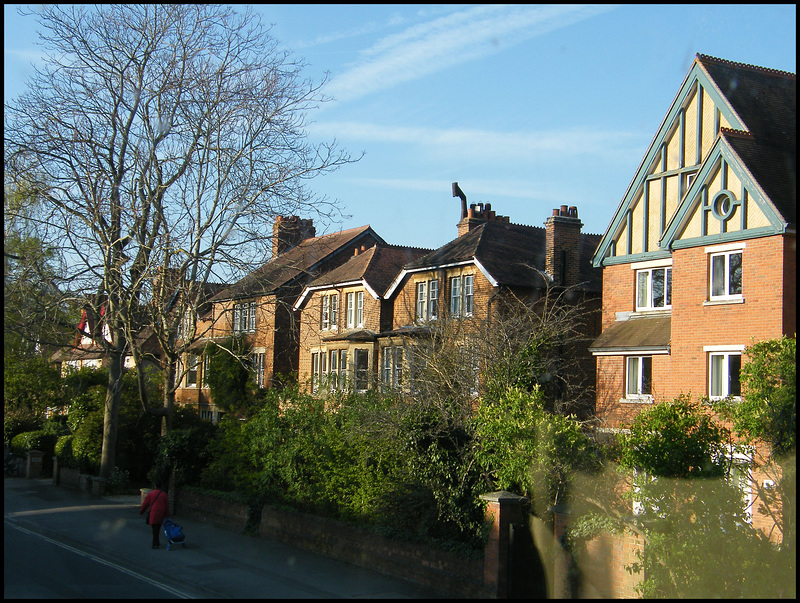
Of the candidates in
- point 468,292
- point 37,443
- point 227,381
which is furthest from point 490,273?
point 37,443

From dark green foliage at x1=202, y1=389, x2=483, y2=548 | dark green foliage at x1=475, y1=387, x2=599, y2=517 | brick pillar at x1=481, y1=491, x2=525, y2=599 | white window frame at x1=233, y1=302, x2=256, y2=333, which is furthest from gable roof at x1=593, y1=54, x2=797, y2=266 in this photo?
white window frame at x1=233, y1=302, x2=256, y2=333

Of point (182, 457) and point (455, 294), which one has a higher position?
point (455, 294)

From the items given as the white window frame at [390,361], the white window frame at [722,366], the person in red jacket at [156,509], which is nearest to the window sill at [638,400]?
the white window frame at [722,366]

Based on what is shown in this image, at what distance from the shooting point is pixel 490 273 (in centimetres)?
3000

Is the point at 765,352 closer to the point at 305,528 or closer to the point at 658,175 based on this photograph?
the point at 305,528

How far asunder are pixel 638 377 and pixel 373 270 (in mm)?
15210

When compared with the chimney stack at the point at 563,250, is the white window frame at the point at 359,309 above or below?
below

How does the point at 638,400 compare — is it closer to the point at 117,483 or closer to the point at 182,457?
the point at 182,457

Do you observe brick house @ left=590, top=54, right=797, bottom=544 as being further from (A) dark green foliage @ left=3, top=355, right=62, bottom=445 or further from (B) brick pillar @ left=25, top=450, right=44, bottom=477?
(A) dark green foliage @ left=3, top=355, right=62, bottom=445

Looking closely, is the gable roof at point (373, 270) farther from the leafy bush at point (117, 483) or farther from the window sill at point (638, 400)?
the window sill at point (638, 400)

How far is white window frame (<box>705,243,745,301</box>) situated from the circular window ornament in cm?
84

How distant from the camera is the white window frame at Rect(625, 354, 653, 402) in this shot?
25094 millimetres

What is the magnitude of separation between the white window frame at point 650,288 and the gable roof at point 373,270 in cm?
1274

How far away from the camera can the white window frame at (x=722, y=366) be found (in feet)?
71.3
